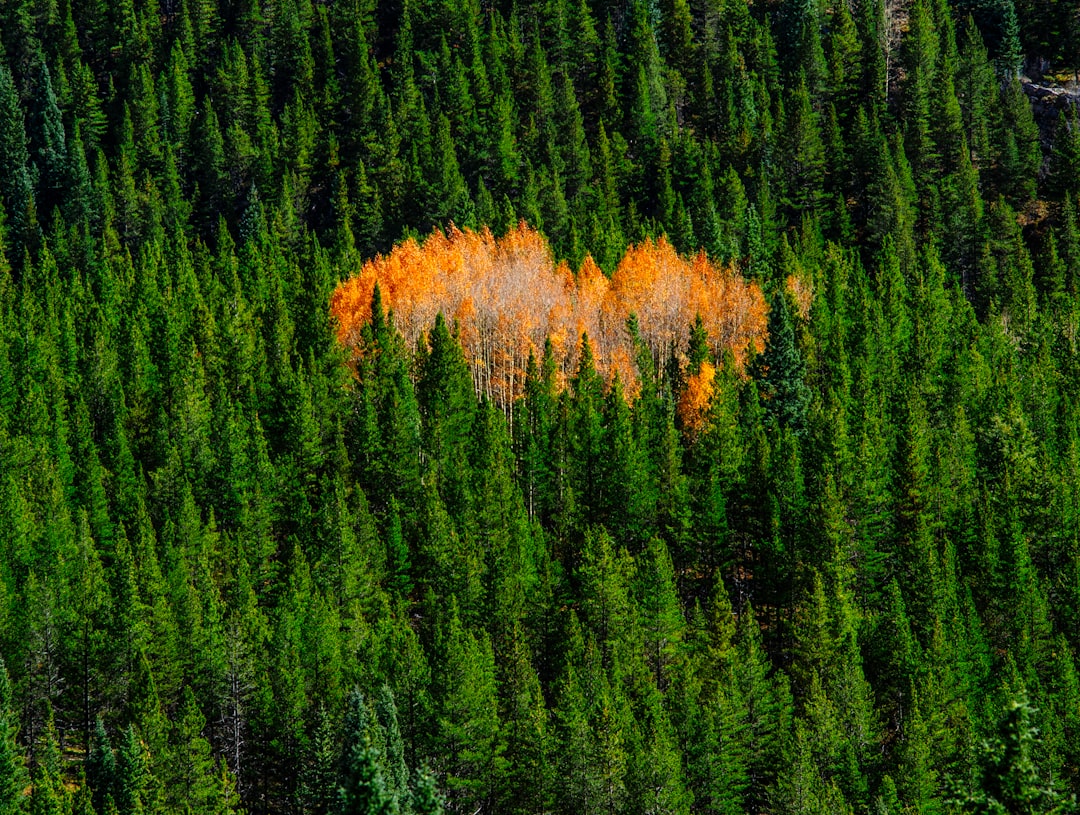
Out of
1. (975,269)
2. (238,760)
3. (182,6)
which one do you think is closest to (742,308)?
(975,269)

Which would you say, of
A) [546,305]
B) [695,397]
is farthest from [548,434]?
[546,305]

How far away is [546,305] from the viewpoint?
10356cm

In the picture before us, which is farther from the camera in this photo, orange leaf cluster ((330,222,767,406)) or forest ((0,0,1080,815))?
orange leaf cluster ((330,222,767,406))

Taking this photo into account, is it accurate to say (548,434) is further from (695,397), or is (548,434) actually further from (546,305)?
(546,305)

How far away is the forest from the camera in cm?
6881

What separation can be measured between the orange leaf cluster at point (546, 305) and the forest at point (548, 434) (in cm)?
39

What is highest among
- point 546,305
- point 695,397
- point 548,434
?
point 546,305

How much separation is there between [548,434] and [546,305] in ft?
53.0

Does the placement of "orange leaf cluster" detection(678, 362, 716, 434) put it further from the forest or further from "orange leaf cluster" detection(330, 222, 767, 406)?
"orange leaf cluster" detection(330, 222, 767, 406)

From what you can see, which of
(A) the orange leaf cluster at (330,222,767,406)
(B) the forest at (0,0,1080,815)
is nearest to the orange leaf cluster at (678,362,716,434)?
(B) the forest at (0,0,1080,815)

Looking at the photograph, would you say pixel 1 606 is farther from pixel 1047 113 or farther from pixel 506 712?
pixel 1047 113

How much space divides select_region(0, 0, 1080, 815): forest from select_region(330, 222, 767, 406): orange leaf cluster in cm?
39

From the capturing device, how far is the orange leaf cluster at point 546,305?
102m

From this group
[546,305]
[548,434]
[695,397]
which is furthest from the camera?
[546,305]
